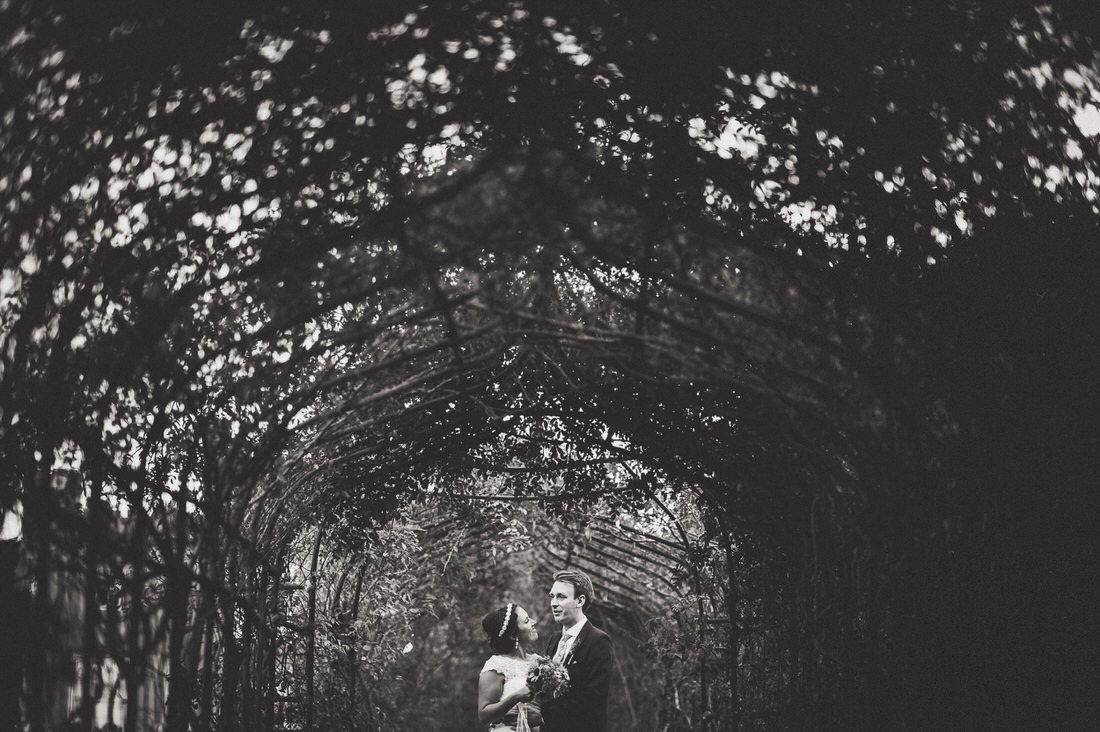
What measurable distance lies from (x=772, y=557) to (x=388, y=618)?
540cm

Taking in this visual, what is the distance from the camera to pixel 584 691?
6.48 metres

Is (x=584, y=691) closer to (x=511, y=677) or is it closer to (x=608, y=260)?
(x=511, y=677)

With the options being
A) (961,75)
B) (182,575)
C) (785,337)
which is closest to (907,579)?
(785,337)

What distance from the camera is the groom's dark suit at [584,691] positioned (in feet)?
21.1

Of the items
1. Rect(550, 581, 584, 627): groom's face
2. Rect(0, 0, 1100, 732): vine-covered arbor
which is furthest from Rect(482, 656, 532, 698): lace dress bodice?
Rect(0, 0, 1100, 732): vine-covered arbor

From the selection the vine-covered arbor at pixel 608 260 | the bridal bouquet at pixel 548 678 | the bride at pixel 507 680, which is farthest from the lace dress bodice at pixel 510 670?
the vine-covered arbor at pixel 608 260

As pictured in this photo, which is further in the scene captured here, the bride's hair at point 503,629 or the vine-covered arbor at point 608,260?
the bride's hair at point 503,629

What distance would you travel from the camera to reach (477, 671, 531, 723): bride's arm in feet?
21.5

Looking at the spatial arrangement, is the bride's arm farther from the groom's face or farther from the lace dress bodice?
the groom's face

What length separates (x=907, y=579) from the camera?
15.7 feet

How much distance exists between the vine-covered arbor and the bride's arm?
165cm

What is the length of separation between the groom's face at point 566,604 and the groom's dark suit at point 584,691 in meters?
0.42

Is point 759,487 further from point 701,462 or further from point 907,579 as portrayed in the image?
point 907,579

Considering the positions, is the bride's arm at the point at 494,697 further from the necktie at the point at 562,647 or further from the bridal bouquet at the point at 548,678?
the necktie at the point at 562,647
